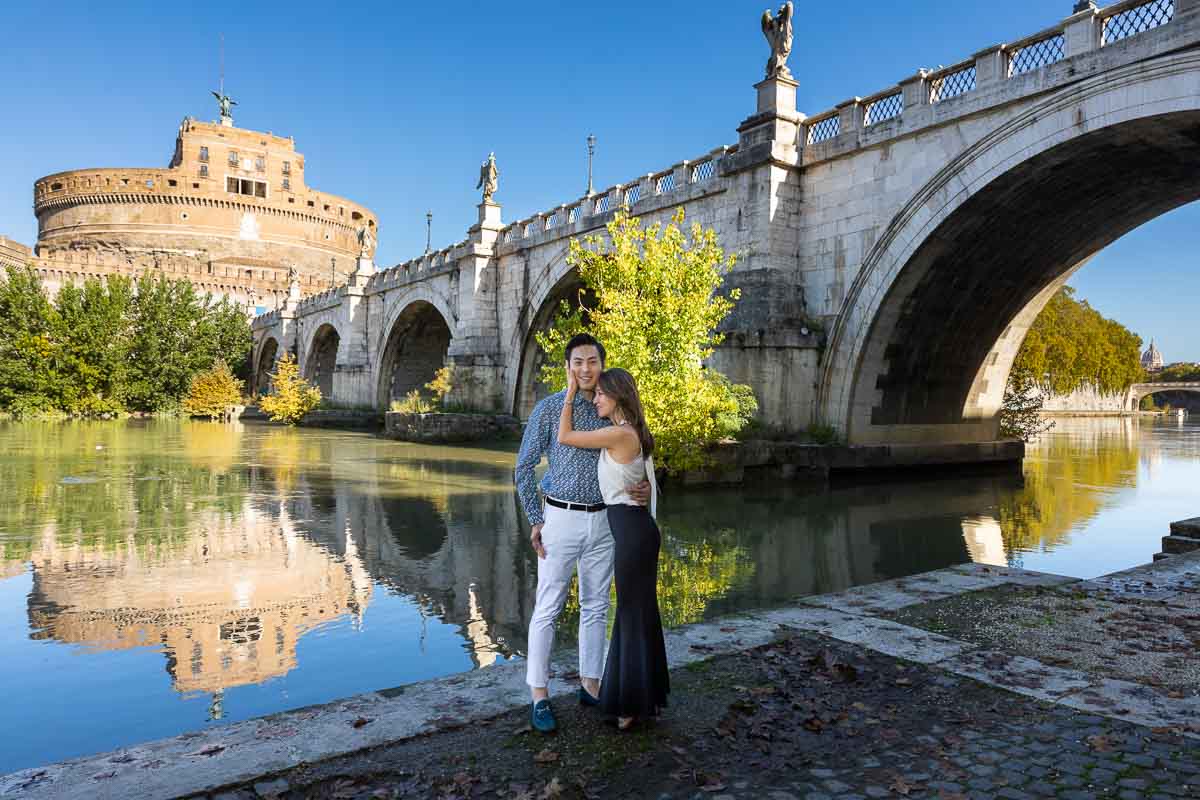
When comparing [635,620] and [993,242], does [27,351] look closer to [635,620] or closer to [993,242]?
[993,242]

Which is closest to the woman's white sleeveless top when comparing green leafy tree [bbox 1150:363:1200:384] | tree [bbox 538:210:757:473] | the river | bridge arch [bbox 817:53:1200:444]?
the river

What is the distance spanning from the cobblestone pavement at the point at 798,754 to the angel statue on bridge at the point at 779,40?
50.4ft

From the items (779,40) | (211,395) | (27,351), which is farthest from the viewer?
(211,395)

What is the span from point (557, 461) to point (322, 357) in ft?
167

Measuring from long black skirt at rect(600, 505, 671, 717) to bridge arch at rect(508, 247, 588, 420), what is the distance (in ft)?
71.6

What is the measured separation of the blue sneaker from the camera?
338 centimetres

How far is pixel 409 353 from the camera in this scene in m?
39.2

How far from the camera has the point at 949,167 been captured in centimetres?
1452

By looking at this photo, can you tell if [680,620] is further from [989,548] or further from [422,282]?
[422,282]

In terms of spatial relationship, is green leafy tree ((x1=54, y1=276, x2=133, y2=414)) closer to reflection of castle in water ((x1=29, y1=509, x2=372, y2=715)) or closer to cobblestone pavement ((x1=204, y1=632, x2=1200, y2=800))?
reflection of castle in water ((x1=29, y1=509, x2=372, y2=715))

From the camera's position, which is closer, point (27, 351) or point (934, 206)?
point (934, 206)

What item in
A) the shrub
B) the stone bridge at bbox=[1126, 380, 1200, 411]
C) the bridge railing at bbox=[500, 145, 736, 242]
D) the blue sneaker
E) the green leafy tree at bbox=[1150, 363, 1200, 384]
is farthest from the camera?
the green leafy tree at bbox=[1150, 363, 1200, 384]

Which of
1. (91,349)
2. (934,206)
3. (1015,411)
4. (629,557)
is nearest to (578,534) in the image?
(629,557)

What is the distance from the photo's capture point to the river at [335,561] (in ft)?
15.5
